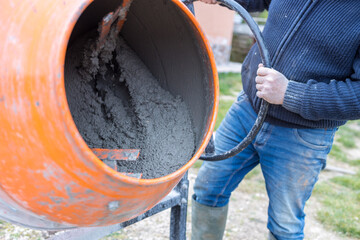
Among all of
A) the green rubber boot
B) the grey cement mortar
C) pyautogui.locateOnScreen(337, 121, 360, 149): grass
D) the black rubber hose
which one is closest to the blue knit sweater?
the black rubber hose

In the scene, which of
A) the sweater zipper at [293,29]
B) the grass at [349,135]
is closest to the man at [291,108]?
the sweater zipper at [293,29]

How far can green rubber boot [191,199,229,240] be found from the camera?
1.81 metres

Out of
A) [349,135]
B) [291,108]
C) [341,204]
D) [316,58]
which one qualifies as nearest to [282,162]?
[291,108]

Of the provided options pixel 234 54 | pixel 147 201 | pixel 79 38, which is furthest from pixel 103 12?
pixel 234 54

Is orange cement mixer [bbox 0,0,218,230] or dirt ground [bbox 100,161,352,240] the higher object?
orange cement mixer [bbox 0,0,218,230]

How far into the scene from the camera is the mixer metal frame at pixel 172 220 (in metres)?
1.22

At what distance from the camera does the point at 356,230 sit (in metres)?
2.62

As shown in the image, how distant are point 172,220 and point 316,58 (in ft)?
2.98

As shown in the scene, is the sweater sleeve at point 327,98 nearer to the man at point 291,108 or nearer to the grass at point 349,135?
the man at point 291,108

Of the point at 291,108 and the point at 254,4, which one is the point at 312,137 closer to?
the point at 291,108

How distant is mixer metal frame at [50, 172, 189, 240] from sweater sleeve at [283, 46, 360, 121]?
52 cm

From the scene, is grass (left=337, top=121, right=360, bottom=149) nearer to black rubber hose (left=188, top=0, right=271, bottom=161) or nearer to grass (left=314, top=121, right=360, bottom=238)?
grass (left=314, top=121, right=360, bottom=238)

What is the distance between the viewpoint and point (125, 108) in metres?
1.29

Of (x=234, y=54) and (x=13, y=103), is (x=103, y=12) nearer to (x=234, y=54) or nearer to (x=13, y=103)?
(x=13, y=103)
